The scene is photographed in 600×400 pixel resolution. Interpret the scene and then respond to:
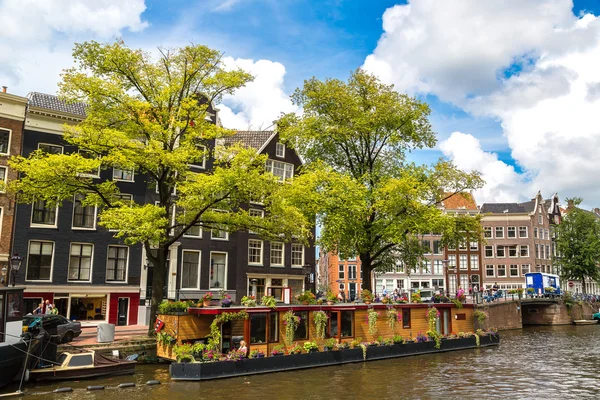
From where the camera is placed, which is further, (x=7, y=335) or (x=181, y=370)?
(x=181, y=370)

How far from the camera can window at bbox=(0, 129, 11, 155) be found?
3052cm

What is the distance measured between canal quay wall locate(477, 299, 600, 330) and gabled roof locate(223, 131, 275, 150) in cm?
2702

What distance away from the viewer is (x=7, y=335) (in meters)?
18.2

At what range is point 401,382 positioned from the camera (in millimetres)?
20891

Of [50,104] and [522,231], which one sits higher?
[50,104]

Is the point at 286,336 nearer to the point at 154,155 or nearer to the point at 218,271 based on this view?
the point at 154,155

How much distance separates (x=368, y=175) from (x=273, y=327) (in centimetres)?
1329

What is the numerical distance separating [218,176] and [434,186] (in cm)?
1561

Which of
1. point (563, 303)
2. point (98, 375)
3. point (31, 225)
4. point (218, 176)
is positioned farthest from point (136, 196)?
point (563, 303)

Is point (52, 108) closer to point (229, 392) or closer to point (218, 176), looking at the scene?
point (218, 176)

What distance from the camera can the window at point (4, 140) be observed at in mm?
30516

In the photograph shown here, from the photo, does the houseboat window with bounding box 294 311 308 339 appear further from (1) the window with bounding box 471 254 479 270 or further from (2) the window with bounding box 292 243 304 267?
(1) the window with bounding box 471 254 479 270

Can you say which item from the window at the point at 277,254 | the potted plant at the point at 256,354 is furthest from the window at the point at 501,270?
the potted plant at the point at 256,354

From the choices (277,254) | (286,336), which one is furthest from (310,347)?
(277,254)
